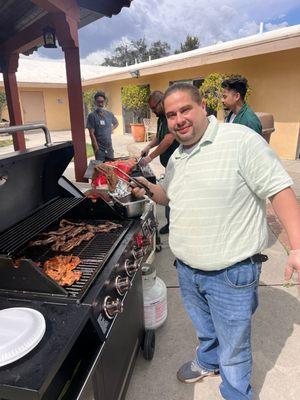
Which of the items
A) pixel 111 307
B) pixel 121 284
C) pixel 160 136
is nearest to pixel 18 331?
pixel 111 307

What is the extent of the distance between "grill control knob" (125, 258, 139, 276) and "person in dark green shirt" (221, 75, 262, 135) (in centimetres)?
192

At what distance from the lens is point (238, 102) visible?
3.09 meters

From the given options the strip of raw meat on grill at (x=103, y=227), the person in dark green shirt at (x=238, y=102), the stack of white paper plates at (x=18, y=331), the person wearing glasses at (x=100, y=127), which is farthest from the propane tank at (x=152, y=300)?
the person wearing glasses at (x=100, y=127)

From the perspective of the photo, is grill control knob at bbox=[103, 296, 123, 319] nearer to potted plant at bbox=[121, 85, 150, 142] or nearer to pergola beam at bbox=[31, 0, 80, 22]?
pergola beam at bbox=[31, 0, 80, 22]

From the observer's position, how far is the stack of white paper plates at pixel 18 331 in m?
0.96

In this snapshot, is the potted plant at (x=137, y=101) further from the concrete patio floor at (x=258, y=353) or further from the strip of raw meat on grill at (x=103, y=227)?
the strip of raw meat on grill at (x=103, y=227)

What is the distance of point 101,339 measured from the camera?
1.29 metres

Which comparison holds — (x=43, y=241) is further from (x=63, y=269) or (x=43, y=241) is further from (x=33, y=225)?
(x=63, y=269)

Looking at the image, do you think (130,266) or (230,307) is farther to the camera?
(130,266)

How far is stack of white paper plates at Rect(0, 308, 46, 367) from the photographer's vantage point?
0.96m

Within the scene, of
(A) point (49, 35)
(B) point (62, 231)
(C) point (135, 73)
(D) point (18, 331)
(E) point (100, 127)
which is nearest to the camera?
(D) point (18, 331)

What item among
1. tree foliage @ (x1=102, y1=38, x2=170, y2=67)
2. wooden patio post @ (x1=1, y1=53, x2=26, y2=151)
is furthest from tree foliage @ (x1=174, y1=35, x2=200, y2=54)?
wooden patio post @ (x1=1, y1=53, x2=26, y2=151)

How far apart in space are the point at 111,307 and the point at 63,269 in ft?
1.08

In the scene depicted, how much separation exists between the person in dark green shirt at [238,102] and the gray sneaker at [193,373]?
2.21 meters
